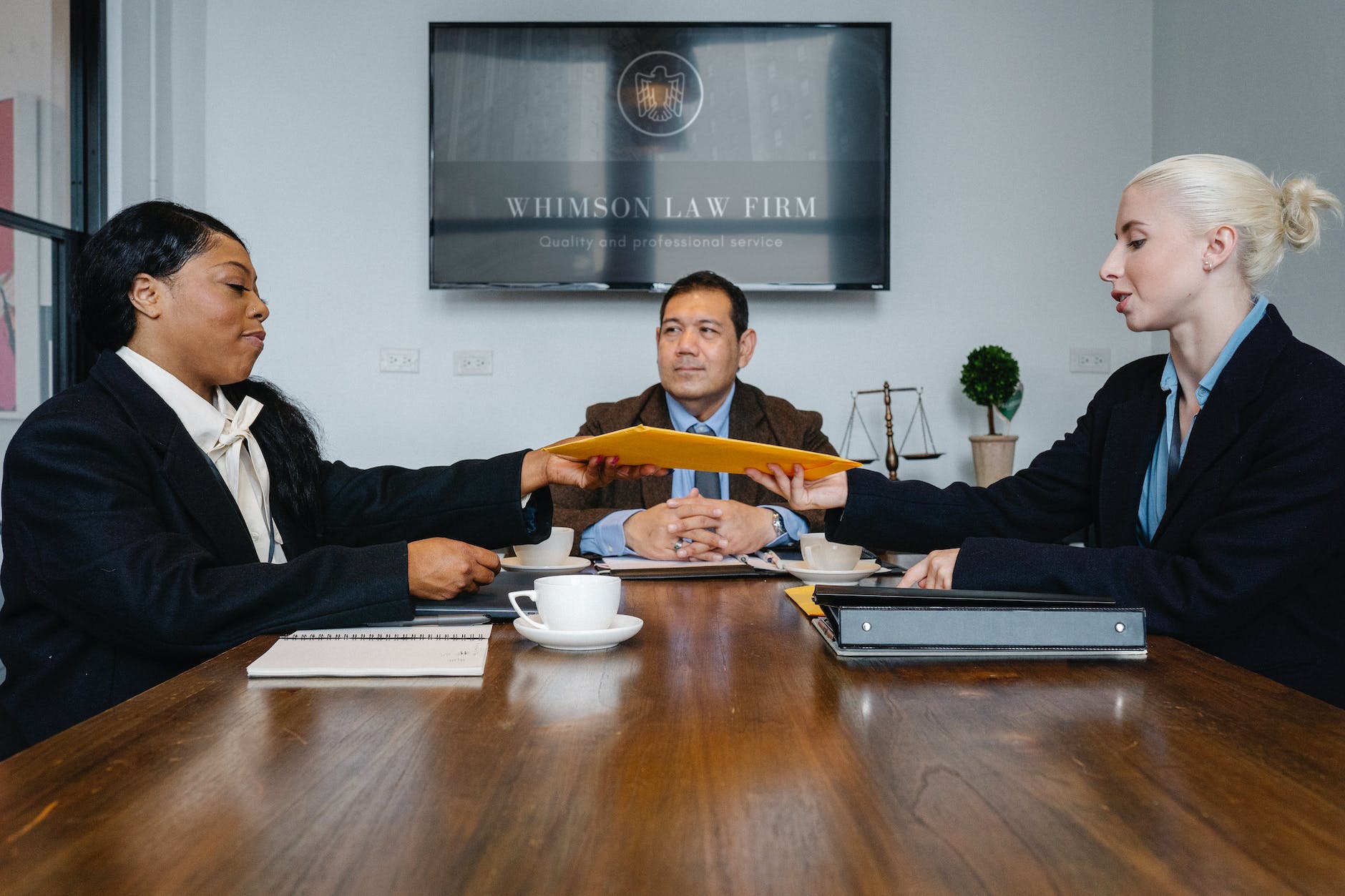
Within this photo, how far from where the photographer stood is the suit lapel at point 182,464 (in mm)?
1353

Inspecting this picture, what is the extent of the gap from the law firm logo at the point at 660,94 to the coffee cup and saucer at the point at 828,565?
82.9 inches

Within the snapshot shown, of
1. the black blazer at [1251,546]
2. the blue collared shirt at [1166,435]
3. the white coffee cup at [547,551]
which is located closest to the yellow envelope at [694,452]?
the white coffee cup at [547,551]

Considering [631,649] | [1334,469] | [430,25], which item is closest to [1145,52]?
[430,25]

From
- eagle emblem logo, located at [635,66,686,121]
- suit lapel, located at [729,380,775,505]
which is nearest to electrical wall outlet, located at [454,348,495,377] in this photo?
eagle emblem logo, located at [635,66,686,121]

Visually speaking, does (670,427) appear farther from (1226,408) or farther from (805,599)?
(1226,408)

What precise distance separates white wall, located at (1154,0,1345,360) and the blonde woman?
109 centimetres

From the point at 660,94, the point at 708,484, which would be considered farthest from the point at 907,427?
the point at 660,94

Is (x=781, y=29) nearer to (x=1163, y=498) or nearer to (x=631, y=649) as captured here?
(x=1163, y=498)

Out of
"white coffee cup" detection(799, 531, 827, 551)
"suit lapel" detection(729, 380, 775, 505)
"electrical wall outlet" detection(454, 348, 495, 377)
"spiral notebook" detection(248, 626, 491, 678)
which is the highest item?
"electrical wall outlet" detection(454, 348, 495, 377)

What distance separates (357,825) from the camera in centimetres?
58

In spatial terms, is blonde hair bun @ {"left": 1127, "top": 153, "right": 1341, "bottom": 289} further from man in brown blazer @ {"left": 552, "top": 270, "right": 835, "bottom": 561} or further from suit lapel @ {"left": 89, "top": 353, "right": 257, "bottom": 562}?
suit lapel @ {"left": 89, "top": 353, "right": 257, "bottom": 562}

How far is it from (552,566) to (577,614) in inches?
24.2

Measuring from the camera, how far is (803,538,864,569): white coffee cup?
157cm

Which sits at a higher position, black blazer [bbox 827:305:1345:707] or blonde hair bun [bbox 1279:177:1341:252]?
blonde hair bun [bbox 1279:177:1341:252]
